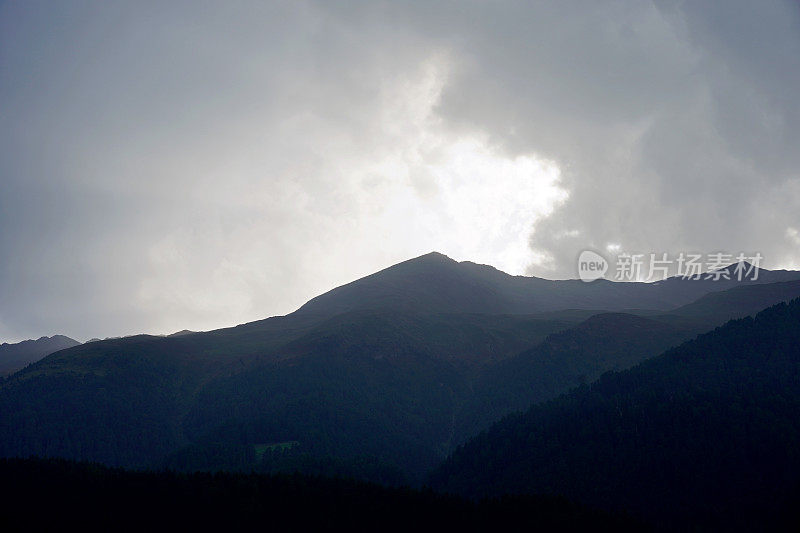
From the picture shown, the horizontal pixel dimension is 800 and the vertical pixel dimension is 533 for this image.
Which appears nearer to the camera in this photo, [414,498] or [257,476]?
[414,498]

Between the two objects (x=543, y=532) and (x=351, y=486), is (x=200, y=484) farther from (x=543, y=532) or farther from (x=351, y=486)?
(x=543, y=532)

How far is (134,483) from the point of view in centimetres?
17162

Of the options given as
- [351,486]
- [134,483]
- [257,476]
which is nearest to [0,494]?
[134,483]

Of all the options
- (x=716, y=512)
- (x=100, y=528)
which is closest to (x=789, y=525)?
(x=716, y=512)

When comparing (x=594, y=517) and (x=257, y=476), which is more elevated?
(x=257, y=476)

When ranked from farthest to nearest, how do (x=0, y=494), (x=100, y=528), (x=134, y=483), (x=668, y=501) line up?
(x=668, y=501)
(x=134, y=483)
(x=0, y=494)
(x=100, y=528)

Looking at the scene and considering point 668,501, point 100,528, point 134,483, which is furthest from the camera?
point 668,501


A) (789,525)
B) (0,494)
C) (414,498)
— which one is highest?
(0,494)

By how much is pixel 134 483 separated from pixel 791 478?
20563cm

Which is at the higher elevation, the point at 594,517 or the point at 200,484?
the point at 200,484

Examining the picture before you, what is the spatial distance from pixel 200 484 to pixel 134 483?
65.4ft

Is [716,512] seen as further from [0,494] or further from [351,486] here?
[0,494]

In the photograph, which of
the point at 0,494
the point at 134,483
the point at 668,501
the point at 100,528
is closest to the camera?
the point at 100,528

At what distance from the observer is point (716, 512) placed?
586 feet
